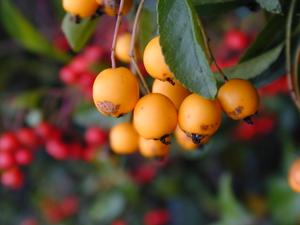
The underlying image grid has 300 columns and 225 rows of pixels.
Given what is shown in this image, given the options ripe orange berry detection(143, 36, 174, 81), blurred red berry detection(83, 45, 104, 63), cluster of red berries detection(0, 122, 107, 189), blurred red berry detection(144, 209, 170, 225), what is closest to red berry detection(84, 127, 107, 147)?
cluster of red berries detection(0, 122, 107, 189)

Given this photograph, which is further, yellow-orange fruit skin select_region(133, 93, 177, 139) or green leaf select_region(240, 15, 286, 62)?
green leaf select_region(240, 15, 286, 62)

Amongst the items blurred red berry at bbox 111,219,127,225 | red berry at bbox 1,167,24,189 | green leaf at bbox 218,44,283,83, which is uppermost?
green leaf at bbox 218,44,283,83

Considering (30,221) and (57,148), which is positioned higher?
(57,148)

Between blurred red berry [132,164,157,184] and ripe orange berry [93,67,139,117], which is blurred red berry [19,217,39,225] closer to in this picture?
blurred red berry [132,164,157,184]

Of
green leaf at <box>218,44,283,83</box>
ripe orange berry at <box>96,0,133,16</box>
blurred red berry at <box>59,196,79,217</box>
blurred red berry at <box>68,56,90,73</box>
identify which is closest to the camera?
ripe orange berry at <box>96,0,133,16</box>

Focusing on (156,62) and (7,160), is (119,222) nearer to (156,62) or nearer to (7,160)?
(7,160)

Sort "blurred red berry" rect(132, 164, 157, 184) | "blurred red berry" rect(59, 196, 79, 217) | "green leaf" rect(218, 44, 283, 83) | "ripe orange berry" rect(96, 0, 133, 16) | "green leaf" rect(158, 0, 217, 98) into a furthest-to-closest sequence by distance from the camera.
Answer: "blurred red berry" rect(59, 196, 79, 217), "blurred red berry" rect(132, 164, 157, 184), "green leaf" rect(218, 44, 283, 83), "ripe orange berry" rect(96, 0, 133, 16), "green leaf" rect(158, 0, 217, 98)

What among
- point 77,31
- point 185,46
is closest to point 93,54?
point 77,31

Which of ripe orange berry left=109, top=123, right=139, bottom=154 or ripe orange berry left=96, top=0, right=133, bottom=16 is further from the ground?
ripe orange berry left=96, top=0, right=133, bottom=16
